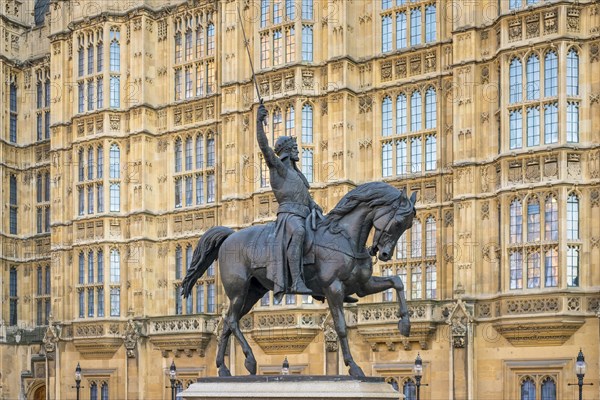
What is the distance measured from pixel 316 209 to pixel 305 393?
2.87m

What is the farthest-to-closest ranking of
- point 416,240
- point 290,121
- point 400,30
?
point 290,121
point 400,30
point 416,240

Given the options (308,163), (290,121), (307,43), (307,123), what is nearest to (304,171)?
(308,163)

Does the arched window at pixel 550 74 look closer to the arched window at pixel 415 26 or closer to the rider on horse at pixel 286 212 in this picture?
the arched window at pixel 415 26

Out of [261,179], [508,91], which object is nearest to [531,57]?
[508,91]

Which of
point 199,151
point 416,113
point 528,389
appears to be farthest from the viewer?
point 199,151

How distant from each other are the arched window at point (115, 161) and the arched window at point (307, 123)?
8835 mm

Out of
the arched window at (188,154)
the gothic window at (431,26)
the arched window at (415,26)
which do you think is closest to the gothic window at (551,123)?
the gothic window at (431,26)

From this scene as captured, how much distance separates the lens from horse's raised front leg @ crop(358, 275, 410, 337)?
13.3 meters

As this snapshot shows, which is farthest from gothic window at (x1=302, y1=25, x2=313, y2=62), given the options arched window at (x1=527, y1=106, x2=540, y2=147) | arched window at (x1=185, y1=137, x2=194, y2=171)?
arched window at (x1=527, y1=106, x2=540, y2=147)

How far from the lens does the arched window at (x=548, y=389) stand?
28.6 m

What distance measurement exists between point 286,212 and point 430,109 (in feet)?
62.3

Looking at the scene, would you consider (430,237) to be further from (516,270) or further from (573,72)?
(573,72)

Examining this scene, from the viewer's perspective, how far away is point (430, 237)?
105 feet

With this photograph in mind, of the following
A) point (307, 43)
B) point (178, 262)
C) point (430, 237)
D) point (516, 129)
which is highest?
point (307, 43)
